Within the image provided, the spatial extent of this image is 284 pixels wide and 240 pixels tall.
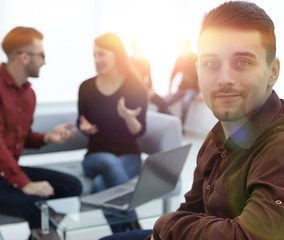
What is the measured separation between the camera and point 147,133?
320cm

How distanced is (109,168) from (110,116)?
414 millimetres

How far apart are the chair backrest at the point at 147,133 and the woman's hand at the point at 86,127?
0.32 meters

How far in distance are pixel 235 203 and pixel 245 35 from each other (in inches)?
15.4

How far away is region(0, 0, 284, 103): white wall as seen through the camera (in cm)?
680

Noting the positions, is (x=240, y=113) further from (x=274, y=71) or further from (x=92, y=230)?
(x=92, y=230)

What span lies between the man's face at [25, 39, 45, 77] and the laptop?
33.0 inches

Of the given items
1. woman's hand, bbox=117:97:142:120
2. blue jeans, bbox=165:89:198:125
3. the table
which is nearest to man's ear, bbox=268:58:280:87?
the table

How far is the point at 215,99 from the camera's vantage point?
1038 millimetres

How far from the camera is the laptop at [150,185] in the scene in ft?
6.79

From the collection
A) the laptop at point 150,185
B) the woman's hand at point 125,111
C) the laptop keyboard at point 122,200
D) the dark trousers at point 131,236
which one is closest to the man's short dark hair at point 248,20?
the dark trousers at point 131,236

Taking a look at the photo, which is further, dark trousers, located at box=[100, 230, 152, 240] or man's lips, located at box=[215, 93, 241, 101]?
dark trousers, located at box=[100, 230, 152, 240]

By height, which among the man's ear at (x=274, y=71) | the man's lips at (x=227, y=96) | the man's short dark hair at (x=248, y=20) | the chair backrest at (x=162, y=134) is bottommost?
the chair backrest at (x=162, y=134)

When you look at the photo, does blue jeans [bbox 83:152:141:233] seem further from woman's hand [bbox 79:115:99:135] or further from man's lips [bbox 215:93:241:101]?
man's lips [bbox 215:93:241:101]

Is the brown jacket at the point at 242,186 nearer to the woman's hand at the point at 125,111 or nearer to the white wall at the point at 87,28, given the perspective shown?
the woman's hand at the point at 125,111
